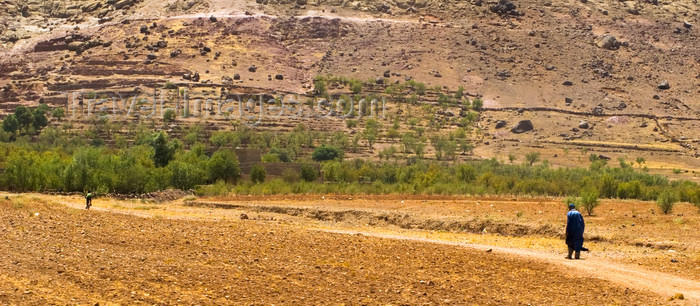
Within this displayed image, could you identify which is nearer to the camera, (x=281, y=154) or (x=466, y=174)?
(x=466, y=174)

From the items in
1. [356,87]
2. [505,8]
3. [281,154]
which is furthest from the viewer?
[505,8]

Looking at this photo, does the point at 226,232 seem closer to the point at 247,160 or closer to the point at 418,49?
the point at 247,160

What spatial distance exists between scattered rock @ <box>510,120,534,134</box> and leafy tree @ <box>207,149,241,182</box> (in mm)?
44731

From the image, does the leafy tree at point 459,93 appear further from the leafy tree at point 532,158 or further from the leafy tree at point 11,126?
the leafy tree at point 11,126

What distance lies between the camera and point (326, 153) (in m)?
76.8

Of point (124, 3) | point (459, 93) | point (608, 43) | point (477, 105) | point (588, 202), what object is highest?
point (124, 3)

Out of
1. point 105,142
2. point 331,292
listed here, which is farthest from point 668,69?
point 331,292

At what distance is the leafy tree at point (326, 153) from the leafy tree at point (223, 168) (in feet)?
75.6

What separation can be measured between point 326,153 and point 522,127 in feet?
80.2

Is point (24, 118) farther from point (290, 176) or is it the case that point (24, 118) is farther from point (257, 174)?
point (290, 176)

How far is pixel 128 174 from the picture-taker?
43.9 metres

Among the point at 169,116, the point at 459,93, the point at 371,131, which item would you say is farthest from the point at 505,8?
the point at 169,116

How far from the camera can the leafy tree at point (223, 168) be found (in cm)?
5172

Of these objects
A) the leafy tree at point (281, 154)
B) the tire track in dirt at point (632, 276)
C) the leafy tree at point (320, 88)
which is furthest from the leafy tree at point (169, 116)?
the tire track in dirt at point (632, 276)
